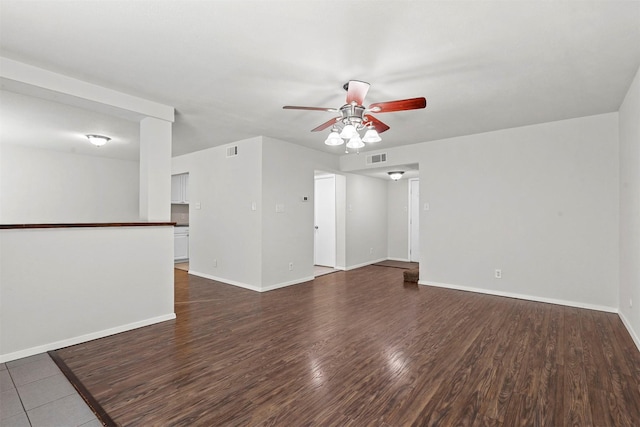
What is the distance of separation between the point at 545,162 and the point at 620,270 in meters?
1.56

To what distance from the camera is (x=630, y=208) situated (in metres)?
3.12

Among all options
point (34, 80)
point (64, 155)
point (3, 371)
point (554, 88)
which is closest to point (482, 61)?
point (554, 88)

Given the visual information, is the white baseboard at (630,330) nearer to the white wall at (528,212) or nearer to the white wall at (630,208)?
the white wall at (630,208)

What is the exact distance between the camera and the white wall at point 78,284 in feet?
8.54

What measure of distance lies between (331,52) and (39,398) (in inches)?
123

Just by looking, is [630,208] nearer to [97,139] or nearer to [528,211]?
[528,211]

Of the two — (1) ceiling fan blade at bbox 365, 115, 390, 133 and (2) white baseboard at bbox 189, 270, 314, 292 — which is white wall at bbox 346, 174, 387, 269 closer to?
(2) white baseboard at bbox 189, 270, 314, 292

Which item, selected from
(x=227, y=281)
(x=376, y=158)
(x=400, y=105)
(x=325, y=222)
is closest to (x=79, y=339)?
(x=227, y=281)

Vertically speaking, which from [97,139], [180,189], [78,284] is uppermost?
[97,139]

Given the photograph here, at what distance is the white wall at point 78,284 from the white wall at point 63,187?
13.8 feet

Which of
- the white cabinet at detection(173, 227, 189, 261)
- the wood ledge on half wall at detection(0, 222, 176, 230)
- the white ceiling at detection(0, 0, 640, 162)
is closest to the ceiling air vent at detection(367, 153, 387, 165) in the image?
the white ceiling at detection(0, 0, 640, 162)

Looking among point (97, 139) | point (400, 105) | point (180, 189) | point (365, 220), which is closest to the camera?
point (400, 105)

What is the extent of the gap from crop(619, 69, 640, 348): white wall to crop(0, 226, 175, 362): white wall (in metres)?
4.69

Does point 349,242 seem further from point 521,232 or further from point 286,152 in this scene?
point 521,232
